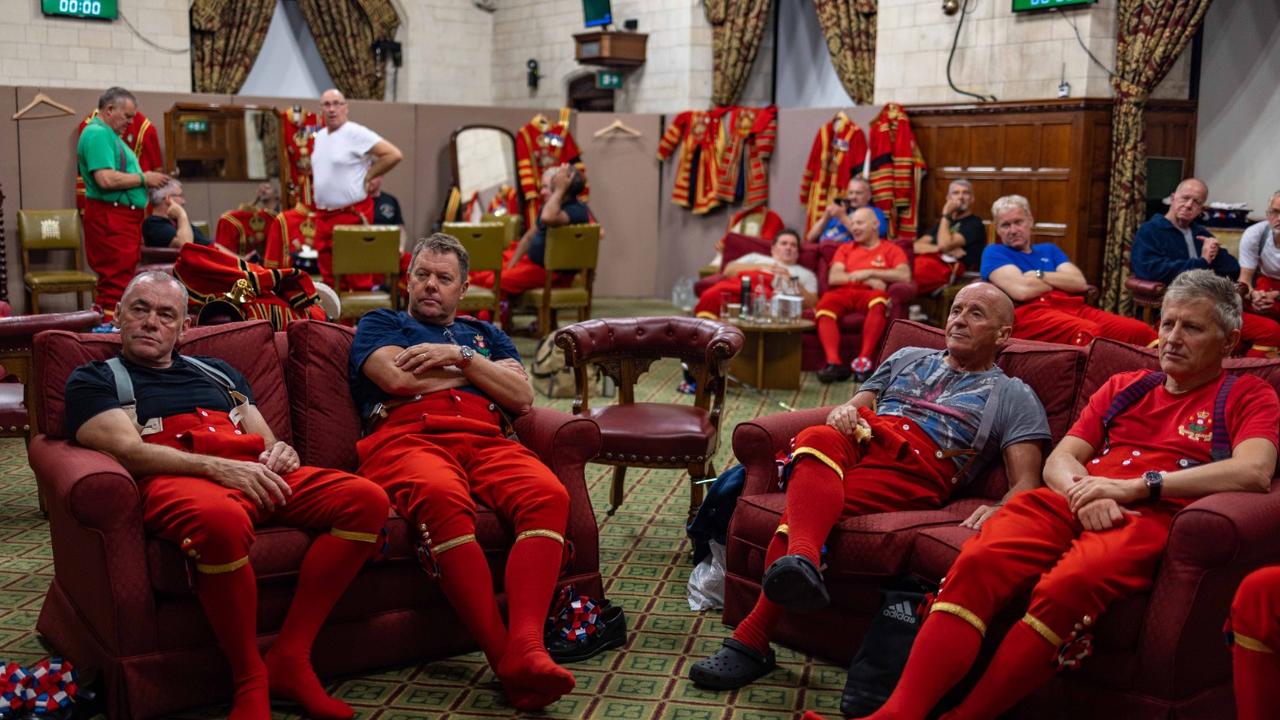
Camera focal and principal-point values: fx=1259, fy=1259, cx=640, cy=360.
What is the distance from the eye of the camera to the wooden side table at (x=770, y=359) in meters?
7.20

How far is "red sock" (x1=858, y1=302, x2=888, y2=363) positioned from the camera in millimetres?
7453

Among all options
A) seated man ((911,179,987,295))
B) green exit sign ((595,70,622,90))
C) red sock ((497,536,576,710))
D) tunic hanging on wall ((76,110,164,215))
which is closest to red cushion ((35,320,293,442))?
red sock ((497,536,576,710))

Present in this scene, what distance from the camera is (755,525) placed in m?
3.50

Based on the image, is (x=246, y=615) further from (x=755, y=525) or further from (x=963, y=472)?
(x=963, y=472)

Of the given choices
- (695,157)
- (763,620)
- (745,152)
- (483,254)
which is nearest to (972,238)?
(745,152)

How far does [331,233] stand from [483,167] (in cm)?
279

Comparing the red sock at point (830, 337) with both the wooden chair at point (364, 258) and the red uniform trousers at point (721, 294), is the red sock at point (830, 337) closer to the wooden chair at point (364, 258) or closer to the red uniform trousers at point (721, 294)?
the red uniform trousers at point (721, 294)

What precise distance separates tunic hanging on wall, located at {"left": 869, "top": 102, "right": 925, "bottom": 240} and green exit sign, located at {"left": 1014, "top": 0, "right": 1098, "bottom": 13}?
1.09 meters

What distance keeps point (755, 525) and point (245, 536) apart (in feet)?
4.47

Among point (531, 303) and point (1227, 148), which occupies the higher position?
point (1227, 148)

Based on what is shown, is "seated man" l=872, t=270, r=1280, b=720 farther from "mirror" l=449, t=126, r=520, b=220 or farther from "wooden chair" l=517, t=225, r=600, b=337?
"mirror" l=449, t=126, r=520, b=220

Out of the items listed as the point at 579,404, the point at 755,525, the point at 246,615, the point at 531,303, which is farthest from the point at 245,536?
the point at 531,303

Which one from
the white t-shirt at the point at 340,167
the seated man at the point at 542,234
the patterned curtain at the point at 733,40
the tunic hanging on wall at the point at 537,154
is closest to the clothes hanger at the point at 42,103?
the white t-shirt at the point at 340,167

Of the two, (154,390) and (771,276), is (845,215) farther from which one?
(154,390)
